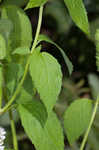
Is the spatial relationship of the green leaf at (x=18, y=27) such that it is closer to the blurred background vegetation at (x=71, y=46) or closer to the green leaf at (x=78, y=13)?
the green leaf at (x=78, y=13)

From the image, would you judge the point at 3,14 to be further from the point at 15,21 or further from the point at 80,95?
the point at 80,95

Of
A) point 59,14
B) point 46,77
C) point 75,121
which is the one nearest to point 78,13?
point 46,77

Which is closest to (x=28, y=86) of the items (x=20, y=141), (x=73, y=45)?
(x=20, y=141)

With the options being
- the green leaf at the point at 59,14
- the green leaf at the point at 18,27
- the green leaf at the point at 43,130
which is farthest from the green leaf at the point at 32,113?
the green leaf at the point at 59,14

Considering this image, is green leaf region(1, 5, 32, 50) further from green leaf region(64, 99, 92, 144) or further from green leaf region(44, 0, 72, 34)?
green leaf region(44, 0, 72, 34)

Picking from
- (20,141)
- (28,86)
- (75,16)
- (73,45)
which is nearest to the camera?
(75,16)

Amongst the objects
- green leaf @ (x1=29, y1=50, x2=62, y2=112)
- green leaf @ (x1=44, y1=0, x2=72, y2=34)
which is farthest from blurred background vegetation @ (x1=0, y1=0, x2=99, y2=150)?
green leaf @ (x1=29, y1=50, x2=62, y2=112)

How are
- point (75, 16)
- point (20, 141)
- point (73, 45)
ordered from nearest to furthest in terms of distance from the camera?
1. point (75, 16)
2. point (20, 141)
3. point (73, 45)
